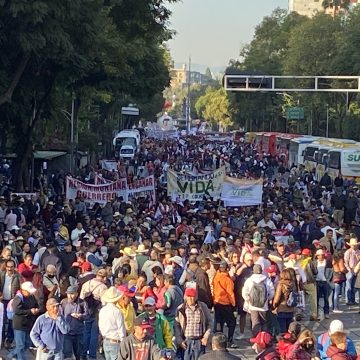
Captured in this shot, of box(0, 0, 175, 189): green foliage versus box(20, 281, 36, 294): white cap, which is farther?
box(0, 0, 175, 189): green foliage

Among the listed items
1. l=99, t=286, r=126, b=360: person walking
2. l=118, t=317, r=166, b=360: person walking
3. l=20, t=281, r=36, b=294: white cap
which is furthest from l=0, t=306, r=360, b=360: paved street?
l=118, t=317, r=166, b=360: person walking

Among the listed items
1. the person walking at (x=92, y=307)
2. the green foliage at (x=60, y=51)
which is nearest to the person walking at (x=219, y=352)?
the person walking at (x=92, y=307)

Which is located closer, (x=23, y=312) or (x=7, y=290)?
(x=23, y=312)

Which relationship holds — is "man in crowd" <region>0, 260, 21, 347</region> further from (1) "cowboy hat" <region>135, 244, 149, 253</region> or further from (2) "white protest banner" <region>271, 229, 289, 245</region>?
(2) "white protest banner" <region>271, 229, 289, 245</region>

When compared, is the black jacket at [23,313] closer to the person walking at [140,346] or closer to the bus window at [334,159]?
the person walking at [140,346]

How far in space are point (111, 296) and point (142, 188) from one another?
16.5m

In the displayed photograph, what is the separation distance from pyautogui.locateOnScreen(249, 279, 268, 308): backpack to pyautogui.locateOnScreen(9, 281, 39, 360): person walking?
3169 mm

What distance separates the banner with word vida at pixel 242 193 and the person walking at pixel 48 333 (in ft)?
53.5

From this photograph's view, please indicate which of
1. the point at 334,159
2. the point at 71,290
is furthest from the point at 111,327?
the point at 334,159

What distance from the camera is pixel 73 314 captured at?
43.2ft

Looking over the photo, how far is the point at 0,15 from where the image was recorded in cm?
2283

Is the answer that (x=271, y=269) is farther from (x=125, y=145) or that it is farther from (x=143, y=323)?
(x=125, y=145)

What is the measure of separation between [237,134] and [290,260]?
4273 inches

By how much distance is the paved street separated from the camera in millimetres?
14805
